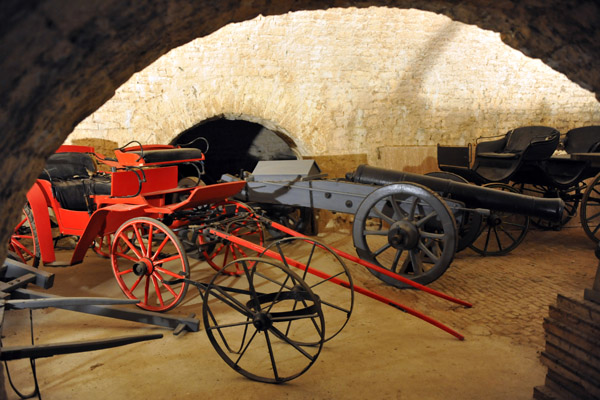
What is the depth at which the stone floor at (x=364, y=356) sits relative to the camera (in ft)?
8.05

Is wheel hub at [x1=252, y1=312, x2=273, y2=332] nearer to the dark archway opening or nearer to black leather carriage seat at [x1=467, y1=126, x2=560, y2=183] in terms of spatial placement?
black leather carriage seat at [x1=467, y1=126, x2=560, y2=183]

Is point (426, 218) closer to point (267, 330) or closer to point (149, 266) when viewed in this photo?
point (267, 330)

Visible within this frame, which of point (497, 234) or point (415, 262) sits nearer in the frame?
point (415, 262)

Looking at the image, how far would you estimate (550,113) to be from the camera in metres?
7.75

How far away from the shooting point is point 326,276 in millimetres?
3064

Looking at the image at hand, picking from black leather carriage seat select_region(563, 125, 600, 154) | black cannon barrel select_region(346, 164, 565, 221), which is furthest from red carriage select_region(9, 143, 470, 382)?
black leather carriage seat select_region(563, 125, 600, 154)

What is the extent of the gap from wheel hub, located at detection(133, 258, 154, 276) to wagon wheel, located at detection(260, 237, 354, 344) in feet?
3.44

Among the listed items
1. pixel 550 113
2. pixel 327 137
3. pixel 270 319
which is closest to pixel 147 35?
pixel 270 319

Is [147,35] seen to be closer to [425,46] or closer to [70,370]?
[70,370]

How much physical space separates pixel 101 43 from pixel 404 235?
10.5 feet

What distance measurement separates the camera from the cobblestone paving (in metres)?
3.35

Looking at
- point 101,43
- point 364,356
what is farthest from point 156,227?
point 101,43

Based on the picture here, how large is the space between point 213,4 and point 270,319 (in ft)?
6.05

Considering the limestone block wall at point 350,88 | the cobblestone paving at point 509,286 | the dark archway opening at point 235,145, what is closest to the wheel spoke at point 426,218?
the cobblestone paving at point 509,286
